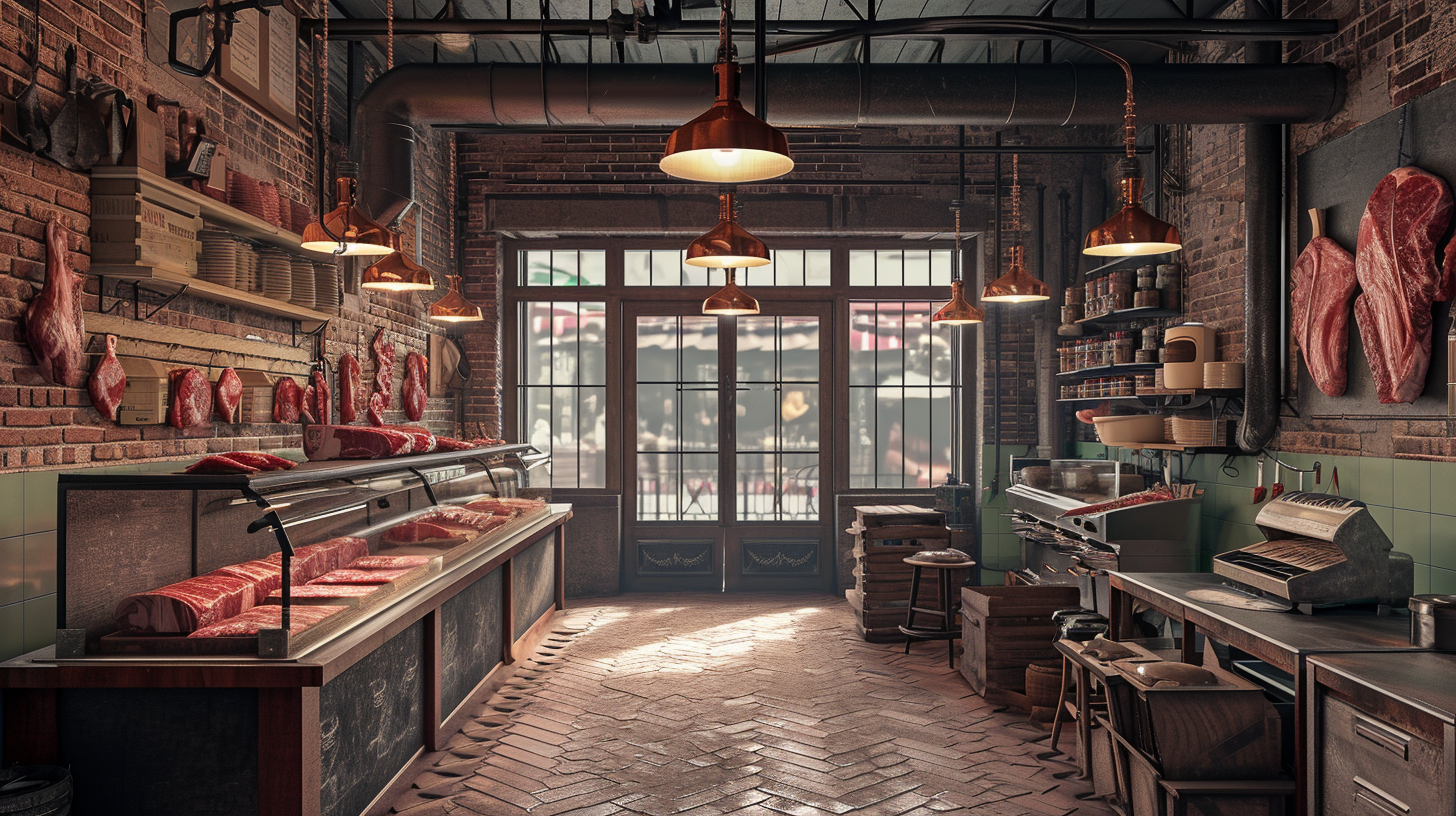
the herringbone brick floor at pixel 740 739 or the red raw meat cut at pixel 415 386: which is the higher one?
the red raw meat cut at pixel 415 386

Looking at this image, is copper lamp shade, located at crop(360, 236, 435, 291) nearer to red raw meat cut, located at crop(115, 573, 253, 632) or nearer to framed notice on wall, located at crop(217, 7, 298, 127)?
framed notice on wall, located at crop(217, 7, 298, 127)

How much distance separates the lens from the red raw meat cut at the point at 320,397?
5.20 metres

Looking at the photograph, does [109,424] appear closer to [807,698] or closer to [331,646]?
[331,646]

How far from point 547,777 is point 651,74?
3759mm

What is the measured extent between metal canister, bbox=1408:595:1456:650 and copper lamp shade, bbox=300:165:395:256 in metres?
4.23

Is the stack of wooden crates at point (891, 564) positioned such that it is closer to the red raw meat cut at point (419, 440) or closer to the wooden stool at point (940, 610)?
the wooden stool at point (940, 610)

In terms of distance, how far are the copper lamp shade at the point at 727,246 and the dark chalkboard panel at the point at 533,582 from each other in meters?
2.42

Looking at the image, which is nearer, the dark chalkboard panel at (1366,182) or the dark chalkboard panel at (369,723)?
the dark chalkboard panel at (369,723)

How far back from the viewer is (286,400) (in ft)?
15.8

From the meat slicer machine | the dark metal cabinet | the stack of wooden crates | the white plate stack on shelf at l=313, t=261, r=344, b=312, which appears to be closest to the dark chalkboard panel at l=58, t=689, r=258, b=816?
the white plate stack on shelf at l=313, t=261, r=344, b=312

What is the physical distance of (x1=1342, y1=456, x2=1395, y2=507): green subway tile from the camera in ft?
13.4

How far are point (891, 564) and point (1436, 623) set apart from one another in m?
3.72

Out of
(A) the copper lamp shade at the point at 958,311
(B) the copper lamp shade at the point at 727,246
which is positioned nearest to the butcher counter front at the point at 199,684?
(B) the copper lamp shade at the point at 727,246

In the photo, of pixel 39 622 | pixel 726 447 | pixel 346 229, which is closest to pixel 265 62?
pixel 346 229
